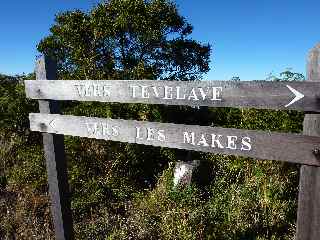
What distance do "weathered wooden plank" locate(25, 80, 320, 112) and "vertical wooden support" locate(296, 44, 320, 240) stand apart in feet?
0.34

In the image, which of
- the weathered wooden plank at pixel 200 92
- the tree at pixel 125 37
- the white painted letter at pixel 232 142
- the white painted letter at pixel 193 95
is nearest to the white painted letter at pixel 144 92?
the weathered wooden plank at pixel 200 92

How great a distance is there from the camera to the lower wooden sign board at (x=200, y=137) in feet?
9.64

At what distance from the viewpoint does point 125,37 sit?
1602 cm

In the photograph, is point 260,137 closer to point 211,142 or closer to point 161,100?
point 211,142

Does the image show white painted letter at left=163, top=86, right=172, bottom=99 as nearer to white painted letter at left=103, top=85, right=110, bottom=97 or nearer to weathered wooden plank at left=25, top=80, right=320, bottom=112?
weathered wooden plank at left=25, top=80, right=320, bottom=112

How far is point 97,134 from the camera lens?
3955mm

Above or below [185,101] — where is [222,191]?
below

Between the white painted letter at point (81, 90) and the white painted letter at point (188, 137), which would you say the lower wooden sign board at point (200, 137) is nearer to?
the white painted letter at point (188, 137)

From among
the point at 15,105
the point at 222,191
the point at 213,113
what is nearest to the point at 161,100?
the point at 222,191

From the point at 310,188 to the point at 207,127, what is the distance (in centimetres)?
89

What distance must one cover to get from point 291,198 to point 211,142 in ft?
11.6

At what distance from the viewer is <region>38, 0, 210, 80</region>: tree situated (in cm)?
1516

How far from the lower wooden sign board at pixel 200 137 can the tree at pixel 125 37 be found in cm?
1024

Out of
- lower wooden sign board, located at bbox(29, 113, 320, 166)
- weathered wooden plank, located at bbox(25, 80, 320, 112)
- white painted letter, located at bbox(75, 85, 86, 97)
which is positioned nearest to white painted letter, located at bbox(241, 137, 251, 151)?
lower wooden sign board, located at bbox(29, 113, 320, 166)
